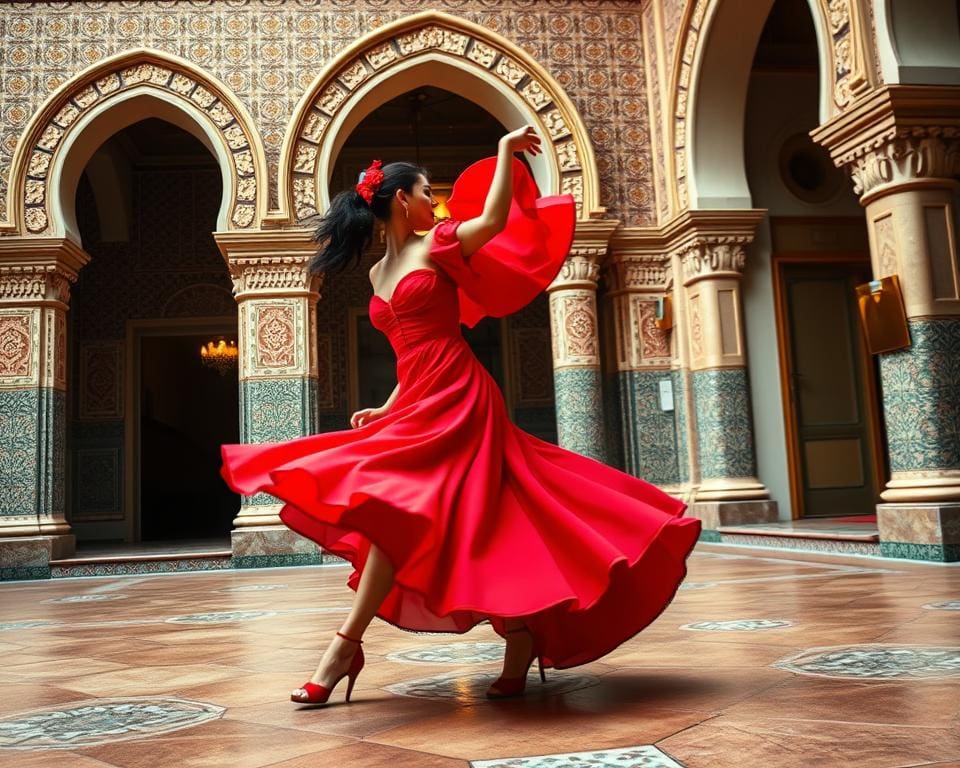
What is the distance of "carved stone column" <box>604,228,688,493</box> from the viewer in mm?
9422

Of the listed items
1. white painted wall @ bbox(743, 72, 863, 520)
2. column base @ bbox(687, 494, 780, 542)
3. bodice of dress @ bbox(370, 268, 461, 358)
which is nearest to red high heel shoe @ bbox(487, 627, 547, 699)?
bodice of dress @ bbox(370, 268, 461, 358)

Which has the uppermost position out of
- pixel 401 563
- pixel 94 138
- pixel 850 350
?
pixel 94 138

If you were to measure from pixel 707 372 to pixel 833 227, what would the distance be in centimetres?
209

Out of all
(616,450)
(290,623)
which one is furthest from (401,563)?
(616,450)

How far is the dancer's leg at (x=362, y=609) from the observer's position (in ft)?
7.14

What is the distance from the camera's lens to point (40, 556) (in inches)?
335

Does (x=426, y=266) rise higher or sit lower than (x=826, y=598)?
higher

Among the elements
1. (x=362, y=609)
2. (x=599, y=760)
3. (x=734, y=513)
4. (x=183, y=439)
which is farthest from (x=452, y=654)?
(x=183, y=439)

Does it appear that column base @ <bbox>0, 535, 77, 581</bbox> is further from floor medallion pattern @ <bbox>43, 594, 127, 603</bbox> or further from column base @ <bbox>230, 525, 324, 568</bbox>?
floor medallion pattern @ <bbox>43, 594, 127, 603</bbox>

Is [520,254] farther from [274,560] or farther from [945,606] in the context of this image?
[274,560]

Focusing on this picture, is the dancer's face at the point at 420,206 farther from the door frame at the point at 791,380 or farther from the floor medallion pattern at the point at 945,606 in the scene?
the door frame at the point at 791,380

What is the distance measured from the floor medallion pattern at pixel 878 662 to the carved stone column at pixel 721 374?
6027 millimetres

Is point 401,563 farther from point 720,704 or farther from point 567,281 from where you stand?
point 567,281

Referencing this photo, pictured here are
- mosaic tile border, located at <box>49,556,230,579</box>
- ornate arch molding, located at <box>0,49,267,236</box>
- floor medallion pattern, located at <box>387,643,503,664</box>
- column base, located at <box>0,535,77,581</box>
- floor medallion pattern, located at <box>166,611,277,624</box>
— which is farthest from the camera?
ornate arch molding, located at <box>0,49,267,236</box>
